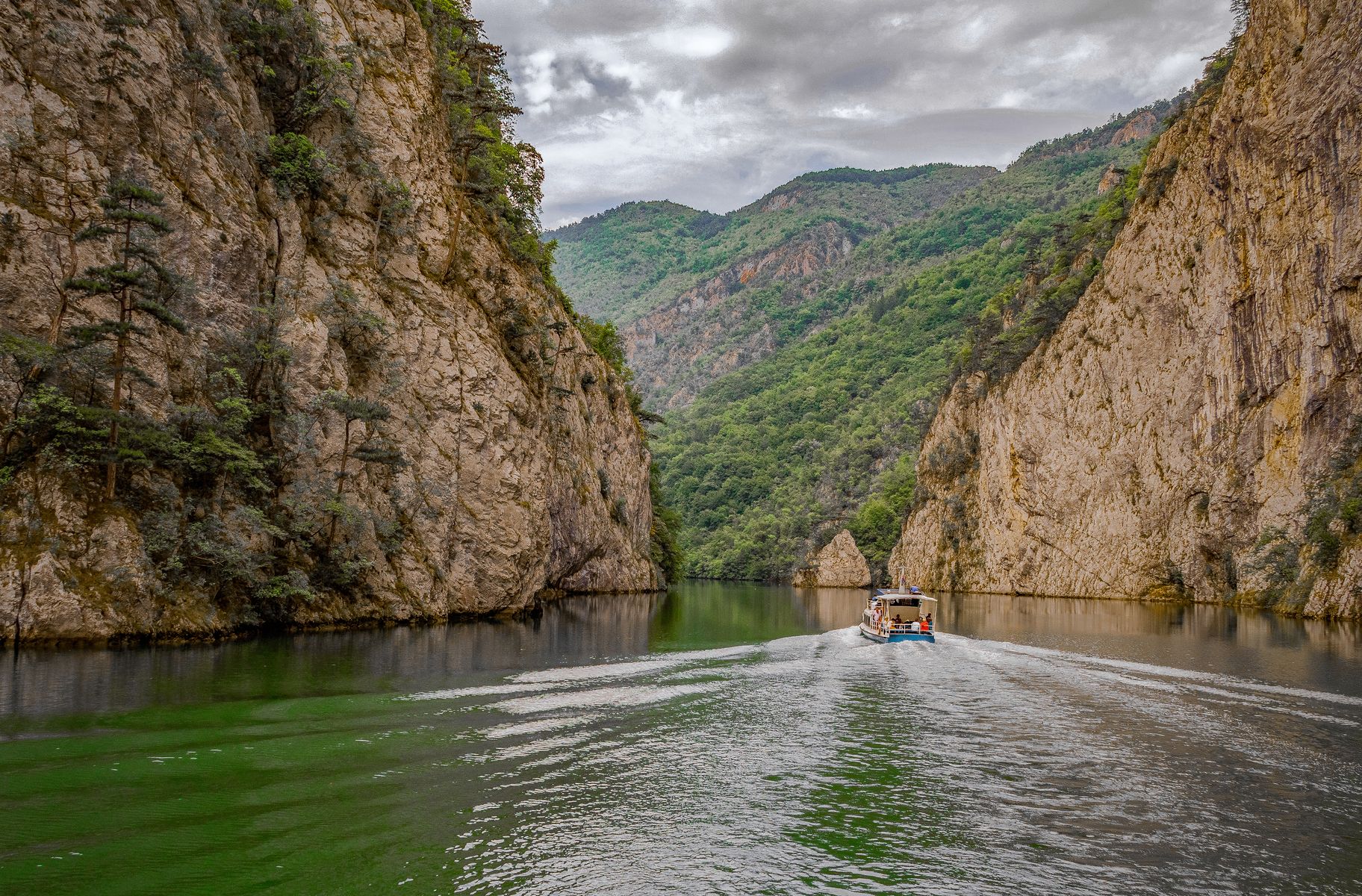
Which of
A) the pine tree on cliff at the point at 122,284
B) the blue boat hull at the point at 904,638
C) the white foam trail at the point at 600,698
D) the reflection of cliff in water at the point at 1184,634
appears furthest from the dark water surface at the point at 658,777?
the blue boat hull at the point at 904,638

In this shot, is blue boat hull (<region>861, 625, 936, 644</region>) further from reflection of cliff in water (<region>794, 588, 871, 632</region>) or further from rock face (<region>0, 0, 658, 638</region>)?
rock face (<region>0, 0, 658, 638</region>)

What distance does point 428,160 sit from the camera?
41750 mm

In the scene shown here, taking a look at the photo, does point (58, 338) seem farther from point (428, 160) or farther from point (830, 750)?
point (830, 750)

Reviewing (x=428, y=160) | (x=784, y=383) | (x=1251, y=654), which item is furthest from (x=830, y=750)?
(x=784, y=383)

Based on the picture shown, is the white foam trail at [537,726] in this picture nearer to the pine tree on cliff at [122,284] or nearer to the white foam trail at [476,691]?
the white foam trail at [476,691]

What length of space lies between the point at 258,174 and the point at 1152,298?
61.8 meters

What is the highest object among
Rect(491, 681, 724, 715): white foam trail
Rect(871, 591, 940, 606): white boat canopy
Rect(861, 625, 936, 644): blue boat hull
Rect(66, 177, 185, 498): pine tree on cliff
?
Rect(66, 177, 185, 498): pine tree on cliff

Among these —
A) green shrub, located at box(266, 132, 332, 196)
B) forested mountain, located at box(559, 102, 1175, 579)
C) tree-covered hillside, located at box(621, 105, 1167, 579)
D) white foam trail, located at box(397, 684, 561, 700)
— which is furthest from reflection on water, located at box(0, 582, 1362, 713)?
forested mountain, located at box(559, 102, 1175, 579)

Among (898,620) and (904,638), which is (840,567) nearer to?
(898,620)

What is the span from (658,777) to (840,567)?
4180 inches

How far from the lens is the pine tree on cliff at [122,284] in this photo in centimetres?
2383

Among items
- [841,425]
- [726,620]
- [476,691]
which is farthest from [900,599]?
[841,425]

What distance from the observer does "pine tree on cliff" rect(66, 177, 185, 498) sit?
23828 millimetres

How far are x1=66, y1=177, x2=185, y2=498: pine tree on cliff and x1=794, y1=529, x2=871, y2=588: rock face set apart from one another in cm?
9752
